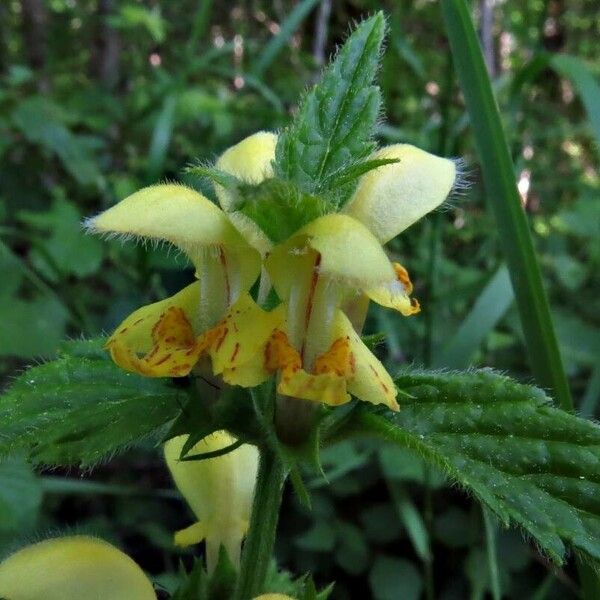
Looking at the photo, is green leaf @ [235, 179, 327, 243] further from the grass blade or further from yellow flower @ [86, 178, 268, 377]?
the grass blade

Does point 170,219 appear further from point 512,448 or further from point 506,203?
point 506,203

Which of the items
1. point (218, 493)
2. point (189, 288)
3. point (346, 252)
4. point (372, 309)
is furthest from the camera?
point (372, 309)

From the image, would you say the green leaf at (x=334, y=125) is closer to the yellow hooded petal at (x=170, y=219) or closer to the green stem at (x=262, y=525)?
the yellow hooded petal at (x=170, y=219)

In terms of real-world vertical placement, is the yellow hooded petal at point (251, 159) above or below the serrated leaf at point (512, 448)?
above

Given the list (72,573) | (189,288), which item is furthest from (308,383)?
(72,573)

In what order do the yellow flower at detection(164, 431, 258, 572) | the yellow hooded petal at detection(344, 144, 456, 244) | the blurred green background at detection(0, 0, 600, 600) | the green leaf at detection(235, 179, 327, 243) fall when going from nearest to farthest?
the green leaf at detection(235, 179, 327, 243), the yellow hooded petal at detection(344, 144, 456, 244), the yellow flower at detection(164, 431, 258, 572), the blurred green background at detection(0, 0, 600, 600)

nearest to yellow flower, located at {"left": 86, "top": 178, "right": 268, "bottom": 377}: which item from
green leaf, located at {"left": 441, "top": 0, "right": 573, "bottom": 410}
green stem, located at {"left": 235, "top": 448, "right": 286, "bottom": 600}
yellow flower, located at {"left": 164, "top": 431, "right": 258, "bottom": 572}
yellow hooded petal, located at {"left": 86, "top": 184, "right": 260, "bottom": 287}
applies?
yellow hooded petal, located at {"left": 86, "top": 184, "right": 260, "bottom": 287}

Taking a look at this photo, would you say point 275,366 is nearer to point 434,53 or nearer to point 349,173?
point 349,173

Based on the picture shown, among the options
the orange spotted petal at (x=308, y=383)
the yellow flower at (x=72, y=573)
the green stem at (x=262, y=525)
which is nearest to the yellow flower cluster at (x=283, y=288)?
the orange spotted petal at (x=308, y=383)
